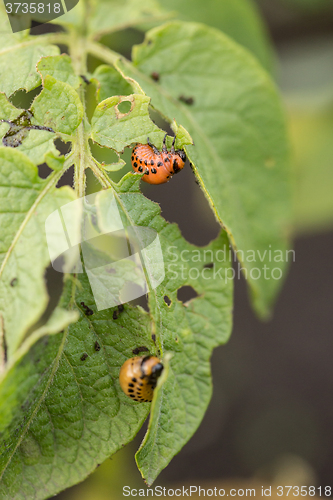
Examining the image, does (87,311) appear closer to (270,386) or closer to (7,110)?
(7,110)

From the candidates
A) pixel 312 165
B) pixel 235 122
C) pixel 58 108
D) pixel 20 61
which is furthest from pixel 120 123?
pixel 312 165

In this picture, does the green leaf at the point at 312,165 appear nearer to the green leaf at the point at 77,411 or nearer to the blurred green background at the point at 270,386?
the blurred green background at the point at 270,386

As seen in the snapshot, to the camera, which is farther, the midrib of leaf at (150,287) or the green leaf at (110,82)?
the green leaf at (110,82)

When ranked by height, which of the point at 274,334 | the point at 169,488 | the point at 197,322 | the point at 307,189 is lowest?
the point at 169,488

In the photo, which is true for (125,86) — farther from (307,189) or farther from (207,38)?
(307,189)

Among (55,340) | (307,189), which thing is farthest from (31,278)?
(307,189)

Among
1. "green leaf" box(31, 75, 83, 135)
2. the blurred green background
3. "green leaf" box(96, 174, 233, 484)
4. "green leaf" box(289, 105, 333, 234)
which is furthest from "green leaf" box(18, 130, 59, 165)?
the blurred green background

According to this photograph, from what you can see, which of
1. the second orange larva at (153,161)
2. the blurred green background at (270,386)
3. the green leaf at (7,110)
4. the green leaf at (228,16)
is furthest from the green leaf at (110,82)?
the blurred green background at (270,386)
